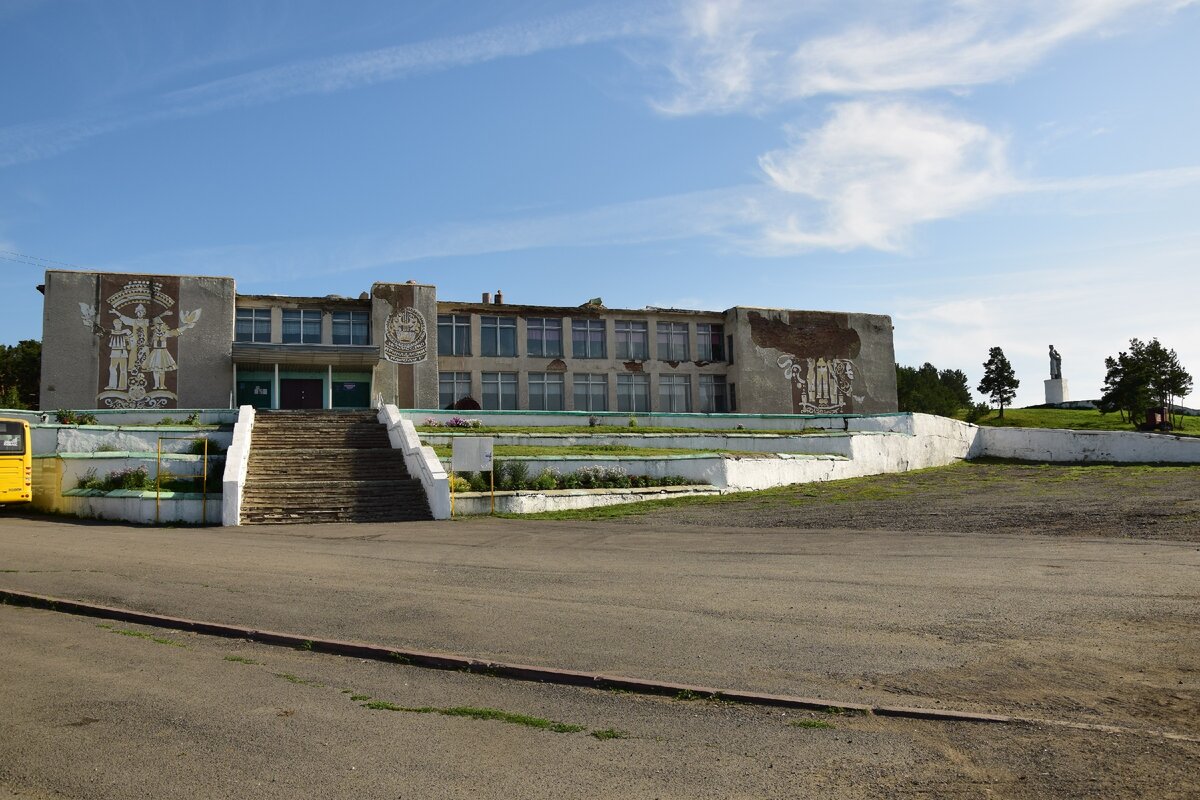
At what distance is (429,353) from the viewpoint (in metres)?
40.0

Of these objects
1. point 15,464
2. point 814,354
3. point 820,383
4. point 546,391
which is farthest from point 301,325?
point 820,383

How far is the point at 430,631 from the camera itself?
27.7 feet

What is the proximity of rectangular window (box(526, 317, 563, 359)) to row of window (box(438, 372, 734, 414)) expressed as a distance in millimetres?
1143

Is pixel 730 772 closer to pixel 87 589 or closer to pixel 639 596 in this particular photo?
pixel 639 596

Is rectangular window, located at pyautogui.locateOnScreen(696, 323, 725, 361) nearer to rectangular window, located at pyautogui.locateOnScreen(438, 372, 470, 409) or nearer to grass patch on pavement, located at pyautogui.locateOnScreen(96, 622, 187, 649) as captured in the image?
rectangular window, located at pyautogui.locateOnScreen(438, 372, 470, 409)

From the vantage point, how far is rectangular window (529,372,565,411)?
141 ft

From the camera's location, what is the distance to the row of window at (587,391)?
41.8 metres

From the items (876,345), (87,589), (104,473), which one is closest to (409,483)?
(104,473)

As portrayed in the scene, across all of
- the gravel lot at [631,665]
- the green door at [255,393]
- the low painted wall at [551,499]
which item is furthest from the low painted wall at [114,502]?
the green door at [255,393]

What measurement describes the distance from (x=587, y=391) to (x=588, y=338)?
9.25ft

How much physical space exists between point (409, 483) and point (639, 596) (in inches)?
518

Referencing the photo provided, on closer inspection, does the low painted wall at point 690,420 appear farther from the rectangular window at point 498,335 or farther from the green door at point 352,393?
the rectangular window at point 498,335

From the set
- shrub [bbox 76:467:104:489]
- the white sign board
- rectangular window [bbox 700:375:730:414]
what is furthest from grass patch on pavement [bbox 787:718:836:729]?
rectangular window [bbox 700:375:730:414]

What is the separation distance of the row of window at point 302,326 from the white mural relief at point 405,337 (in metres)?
1.10
